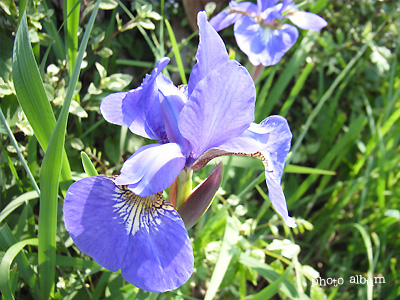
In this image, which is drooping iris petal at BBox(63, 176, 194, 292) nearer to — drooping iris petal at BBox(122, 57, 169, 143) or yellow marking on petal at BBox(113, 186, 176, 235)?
yellow marking on petal at BBox(113, 186, 176, 235)

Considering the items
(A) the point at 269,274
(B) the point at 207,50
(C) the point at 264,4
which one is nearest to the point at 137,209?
(B) the point at 207,50

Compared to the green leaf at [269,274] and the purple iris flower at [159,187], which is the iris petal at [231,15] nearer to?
the purple iris flower at [159,187]

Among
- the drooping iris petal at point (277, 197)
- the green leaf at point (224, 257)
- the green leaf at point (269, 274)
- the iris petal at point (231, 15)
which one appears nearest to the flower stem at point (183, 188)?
the drooping iris petal at point (277, 197)

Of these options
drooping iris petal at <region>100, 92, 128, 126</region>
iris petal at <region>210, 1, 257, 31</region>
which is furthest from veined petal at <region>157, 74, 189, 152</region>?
iris petal at <region>210, 1, 257, 31</region>

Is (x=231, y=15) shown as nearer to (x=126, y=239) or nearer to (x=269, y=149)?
(x=269, y=149)

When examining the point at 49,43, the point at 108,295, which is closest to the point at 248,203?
the point at 108,295

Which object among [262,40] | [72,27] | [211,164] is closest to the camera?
[72,27]

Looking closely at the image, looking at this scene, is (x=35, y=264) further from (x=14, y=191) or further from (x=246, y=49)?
(x=246, y=49)
